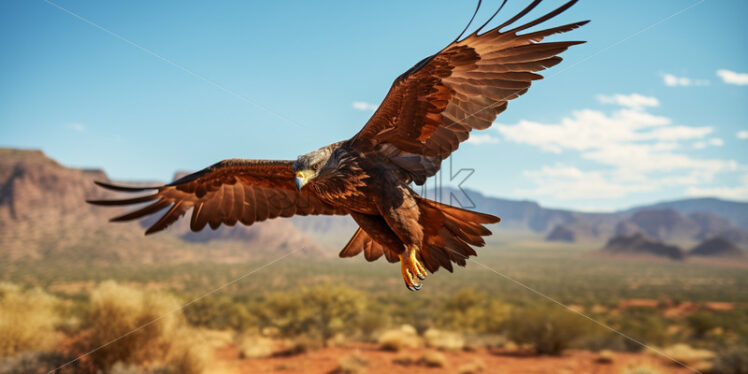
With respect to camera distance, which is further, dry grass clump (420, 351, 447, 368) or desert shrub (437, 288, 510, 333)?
desert shrub (437, 288, 510, 333)

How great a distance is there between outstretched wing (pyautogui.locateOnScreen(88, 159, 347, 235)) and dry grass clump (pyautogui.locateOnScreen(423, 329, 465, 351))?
79.0 ft

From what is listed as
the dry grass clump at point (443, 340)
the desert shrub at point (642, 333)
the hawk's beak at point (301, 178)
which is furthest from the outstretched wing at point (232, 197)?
the desert shrub at point (642, 333)

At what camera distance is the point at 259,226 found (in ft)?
343

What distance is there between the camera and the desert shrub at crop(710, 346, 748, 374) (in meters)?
21.9

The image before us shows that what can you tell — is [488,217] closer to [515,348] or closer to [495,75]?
[495,75]

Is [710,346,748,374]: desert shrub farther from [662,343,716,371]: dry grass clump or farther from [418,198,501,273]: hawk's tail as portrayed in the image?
[418,198,501,273]: hawk's tail

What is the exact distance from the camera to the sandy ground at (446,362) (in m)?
22.5

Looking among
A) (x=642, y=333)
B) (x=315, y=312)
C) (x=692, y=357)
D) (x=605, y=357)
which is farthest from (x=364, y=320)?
(x=692, y=357)

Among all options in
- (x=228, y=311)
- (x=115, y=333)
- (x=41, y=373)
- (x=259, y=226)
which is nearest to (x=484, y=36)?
(x=41, y=373)

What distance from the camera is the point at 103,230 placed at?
7238 centimetres

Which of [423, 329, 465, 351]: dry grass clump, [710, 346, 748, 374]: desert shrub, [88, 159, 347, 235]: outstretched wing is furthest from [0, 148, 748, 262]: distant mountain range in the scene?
[88, 159, 347, 235]: outstretched wing

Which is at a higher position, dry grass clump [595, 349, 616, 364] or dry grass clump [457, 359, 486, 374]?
dry grass clump [595, 349, 616, 364]

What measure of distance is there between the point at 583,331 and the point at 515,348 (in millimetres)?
4433

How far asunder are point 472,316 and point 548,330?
5.98 metres
